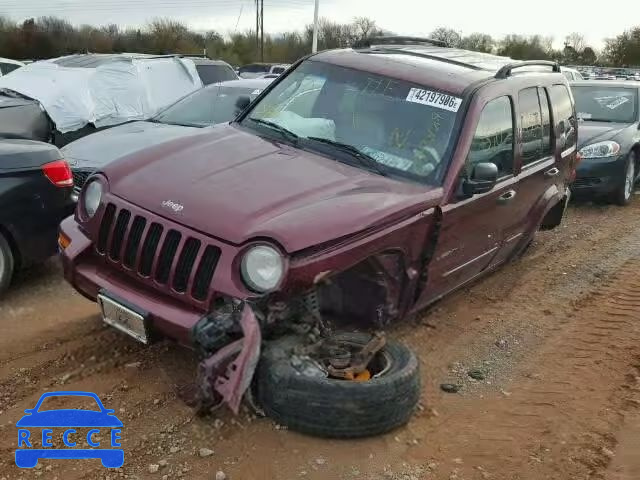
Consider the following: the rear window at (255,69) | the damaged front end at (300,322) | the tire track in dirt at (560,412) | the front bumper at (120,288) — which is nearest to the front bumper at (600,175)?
the tire track in dirt at (560,412)

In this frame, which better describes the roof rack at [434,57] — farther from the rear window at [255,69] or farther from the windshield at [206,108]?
the rear window at [255,69]

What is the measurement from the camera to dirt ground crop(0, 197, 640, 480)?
10.4 ft

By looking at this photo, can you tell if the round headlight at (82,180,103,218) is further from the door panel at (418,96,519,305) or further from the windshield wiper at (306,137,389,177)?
the door panel at (418,96,519,305)

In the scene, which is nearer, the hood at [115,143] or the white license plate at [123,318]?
the white license plate at [123,318]

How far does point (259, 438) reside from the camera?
3.31 m

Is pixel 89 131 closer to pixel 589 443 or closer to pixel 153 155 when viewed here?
pixel 153 155

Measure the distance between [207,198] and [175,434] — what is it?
1224 mm

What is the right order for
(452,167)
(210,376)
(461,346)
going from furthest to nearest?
(461,346), (452,167), (210,376)

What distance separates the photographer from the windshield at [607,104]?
33.3 ft

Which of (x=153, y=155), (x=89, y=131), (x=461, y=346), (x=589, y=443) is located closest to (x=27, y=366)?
(x=153, y=155)

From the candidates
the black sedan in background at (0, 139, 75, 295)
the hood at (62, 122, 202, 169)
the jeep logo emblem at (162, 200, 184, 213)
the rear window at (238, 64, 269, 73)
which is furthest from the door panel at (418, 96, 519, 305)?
the rear window at (238, 64, 269, 73)

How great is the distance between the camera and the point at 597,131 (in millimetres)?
9555

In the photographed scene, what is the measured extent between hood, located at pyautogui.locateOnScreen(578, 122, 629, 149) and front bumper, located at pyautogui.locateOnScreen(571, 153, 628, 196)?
303 millimetres

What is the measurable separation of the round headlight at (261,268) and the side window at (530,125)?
261cm
